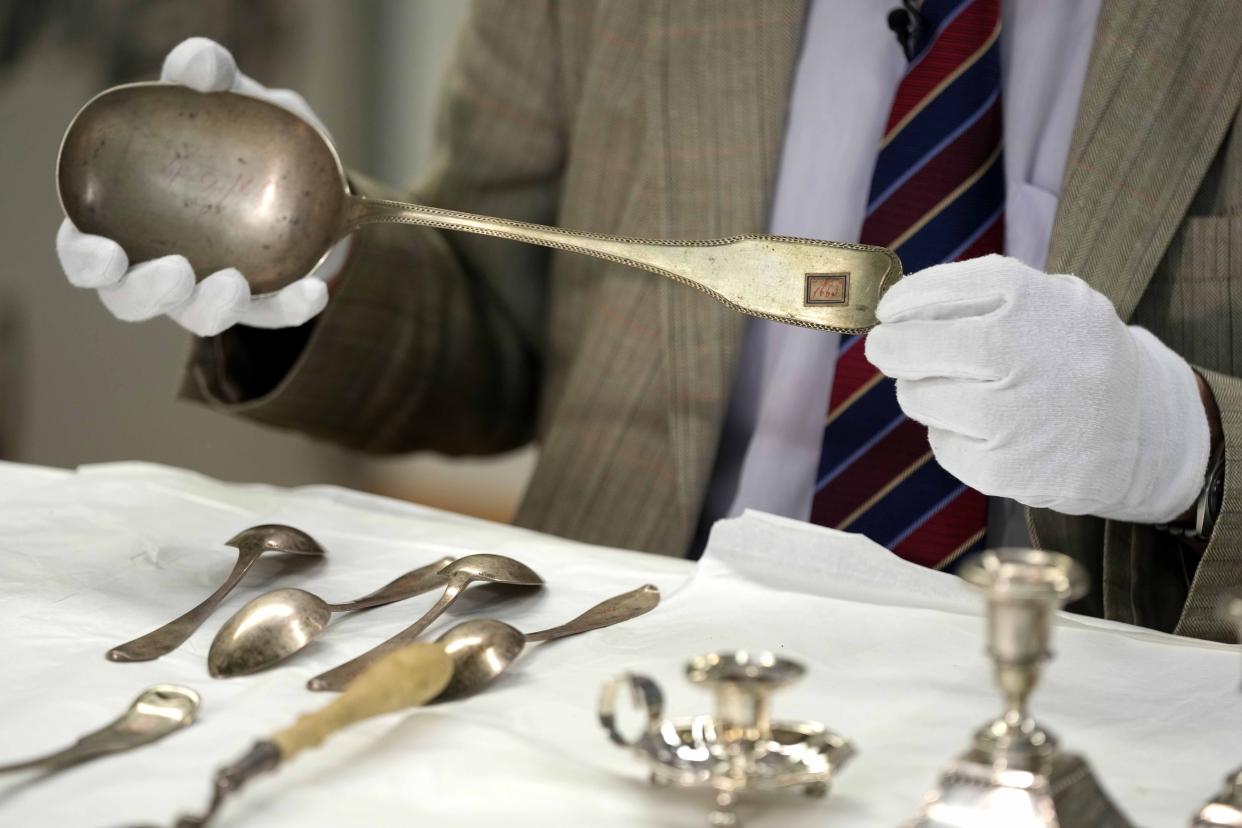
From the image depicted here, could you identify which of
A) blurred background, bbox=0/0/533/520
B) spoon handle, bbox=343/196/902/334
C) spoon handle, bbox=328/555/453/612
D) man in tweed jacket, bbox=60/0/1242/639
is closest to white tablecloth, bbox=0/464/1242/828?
spoon handle, bbox=328/555/453/612

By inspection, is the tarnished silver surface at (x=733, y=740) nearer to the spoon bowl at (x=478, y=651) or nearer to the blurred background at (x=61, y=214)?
the spoon bowl at (x=478, y=651)

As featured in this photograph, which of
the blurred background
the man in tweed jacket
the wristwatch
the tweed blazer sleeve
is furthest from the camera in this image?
the blurred background

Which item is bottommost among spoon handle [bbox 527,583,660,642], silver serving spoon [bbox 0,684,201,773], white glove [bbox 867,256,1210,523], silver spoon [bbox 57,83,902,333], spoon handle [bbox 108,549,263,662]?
silver serving spoon [bbox 0,684,201,773]

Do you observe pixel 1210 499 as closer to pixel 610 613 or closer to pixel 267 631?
pixel 610 613

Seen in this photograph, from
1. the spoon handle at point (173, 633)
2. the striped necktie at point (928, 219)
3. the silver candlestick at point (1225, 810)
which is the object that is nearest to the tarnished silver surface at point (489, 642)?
the spoon handle at point (173, 633)

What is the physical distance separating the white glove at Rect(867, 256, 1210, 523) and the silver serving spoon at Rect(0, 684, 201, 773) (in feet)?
1.22

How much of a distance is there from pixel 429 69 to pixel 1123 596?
7.42 ft

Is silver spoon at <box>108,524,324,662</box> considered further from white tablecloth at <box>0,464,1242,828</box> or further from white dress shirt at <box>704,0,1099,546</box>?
white dress shirt at <box>704,0,1099,546</box>

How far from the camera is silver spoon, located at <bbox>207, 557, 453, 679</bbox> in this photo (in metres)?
0.52

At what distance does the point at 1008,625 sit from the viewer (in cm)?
31

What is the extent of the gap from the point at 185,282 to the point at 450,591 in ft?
0.91

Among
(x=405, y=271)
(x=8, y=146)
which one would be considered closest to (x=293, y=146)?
(x=405, y=271)

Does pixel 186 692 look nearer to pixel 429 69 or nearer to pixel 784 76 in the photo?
pixel 784 76

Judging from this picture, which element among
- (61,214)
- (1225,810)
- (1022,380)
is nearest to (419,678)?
(1225,810)
